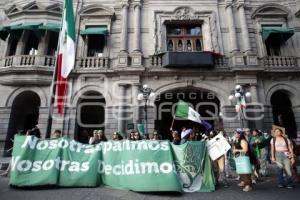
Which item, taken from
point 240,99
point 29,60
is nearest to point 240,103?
point 240,99

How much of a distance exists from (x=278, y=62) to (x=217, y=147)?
33.2 ft

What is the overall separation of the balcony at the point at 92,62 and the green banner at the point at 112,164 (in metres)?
8.10


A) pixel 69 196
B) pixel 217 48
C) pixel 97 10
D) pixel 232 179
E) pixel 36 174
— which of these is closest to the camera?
pixel 69 196

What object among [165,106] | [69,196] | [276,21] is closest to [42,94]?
[165,106]

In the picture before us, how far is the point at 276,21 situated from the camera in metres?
15.2

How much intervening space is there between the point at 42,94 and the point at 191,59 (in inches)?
361

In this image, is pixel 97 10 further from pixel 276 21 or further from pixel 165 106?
pixel 276 21

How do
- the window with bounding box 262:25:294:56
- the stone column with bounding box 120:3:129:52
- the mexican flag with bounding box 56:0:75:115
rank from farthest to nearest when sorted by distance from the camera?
the stone column with bounding box 120:3:129:52 < the window with bounding box 262:25:294:56 < the mexican flag with bounding box 56:0:75:115

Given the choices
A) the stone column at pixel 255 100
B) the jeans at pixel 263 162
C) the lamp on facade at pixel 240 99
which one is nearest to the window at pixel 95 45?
the lamp on facade at pixel 240 99

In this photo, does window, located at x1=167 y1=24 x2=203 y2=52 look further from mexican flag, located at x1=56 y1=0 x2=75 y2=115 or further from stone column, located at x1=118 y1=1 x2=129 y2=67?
mexican flag, located at x1=56 y1=0 x2=75 y2=115

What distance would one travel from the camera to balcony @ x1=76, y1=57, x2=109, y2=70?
13945 millimetres

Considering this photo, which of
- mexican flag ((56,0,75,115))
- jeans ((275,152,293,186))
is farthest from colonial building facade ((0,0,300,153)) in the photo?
jeans ((275,152,293,186))

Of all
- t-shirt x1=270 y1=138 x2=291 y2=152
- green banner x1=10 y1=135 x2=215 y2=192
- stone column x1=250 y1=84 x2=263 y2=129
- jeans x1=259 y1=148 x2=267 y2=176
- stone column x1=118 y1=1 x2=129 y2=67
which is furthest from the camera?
stone column x1=118 y1=1 x2=129 y2=67

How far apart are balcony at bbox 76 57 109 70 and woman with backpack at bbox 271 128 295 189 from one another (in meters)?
10.2
